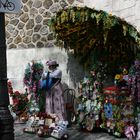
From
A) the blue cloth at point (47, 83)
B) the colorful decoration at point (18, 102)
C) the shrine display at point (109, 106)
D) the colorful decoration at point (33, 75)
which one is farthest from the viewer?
the colorful decoration at point (18, 102)

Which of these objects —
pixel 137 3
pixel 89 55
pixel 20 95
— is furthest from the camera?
pixel 20 95

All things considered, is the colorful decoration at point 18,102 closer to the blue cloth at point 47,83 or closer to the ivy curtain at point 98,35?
the blue cloth at point 47,83

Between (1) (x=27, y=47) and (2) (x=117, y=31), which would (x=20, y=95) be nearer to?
(1) (x=27, y=47)

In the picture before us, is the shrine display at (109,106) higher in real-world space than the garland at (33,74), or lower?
lower

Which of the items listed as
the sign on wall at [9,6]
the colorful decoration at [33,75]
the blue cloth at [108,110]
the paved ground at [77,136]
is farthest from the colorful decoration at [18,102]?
the sign on wall at [9,6]

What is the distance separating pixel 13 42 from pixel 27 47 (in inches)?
17.4

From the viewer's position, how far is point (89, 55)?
38.1ft

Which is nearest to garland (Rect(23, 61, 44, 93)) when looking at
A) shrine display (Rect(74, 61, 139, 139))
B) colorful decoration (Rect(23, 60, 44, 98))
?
colorful decoration (Rect(23, 60, 44, 98))

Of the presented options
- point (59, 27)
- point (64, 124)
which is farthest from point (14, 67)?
point (64, 124)

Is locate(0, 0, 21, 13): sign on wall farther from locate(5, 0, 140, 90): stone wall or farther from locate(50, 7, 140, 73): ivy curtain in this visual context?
locate(5, 0, 140, 90): stone wall

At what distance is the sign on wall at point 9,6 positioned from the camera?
6.27 m

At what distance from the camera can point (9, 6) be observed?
6.34 meters

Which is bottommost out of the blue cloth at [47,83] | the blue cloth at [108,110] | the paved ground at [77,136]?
the paved ground at [77,136]

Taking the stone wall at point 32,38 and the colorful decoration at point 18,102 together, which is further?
the stone wall at point 32,38
